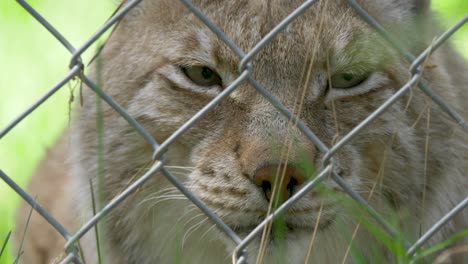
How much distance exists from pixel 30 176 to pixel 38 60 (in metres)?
0.96

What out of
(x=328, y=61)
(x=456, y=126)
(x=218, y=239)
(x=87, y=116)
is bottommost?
(x=456, y=126)

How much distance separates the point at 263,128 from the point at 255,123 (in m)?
0.04

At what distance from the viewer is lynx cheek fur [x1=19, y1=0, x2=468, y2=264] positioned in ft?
9.39

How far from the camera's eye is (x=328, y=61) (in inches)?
114

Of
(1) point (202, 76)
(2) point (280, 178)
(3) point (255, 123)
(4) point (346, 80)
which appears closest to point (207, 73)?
(1) point (202, 76)

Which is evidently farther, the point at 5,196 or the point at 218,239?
the point at 5,196

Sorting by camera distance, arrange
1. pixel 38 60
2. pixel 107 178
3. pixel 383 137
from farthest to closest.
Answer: pixel 38 60, pixel 107 178, pixel 383 137

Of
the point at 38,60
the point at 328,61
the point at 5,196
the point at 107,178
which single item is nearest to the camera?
the point at 328,61

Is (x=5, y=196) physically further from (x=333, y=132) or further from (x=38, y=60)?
(x=333, y=132)

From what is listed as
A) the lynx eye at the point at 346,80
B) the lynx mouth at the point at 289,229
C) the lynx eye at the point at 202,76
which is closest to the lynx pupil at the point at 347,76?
the lynx eye at the point at 346,80

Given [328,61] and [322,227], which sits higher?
[328,61]

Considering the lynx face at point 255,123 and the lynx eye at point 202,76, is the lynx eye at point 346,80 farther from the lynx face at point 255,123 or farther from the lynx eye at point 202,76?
the lynx eye at point 202,76

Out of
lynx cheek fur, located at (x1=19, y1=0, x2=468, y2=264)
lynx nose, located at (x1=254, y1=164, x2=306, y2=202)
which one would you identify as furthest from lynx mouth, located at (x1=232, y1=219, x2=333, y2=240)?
lynx nose, located at (x1=254, y1=164, x2=306, y2=202)

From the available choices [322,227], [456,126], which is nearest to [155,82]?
[322,227]
